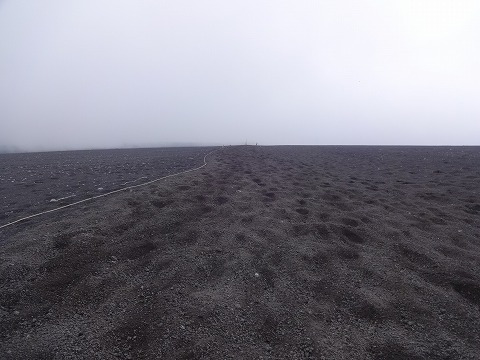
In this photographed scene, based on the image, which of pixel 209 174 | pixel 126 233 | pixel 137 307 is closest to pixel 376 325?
pixel 137 307

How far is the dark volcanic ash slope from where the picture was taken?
334 centimetres

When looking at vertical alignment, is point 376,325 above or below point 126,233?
A: below

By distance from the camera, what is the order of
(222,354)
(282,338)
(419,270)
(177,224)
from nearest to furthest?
(222,354)
(282,338)
(419,270)
(177,224)

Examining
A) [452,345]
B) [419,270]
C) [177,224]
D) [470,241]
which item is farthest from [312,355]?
[470,241]

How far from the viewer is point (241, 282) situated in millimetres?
4523

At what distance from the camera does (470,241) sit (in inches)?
235

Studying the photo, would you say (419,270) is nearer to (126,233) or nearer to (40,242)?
(126,233)

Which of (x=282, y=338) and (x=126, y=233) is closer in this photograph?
(x=282, y=338)

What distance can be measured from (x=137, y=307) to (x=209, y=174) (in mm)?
8993

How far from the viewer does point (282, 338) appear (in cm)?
345

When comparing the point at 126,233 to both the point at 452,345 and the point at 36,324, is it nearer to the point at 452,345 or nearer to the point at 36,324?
the point at 36,324

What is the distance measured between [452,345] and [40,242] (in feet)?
22.2

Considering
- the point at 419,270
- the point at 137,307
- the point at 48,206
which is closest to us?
the point at 137,307

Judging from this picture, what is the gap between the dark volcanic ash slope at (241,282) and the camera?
334cm
